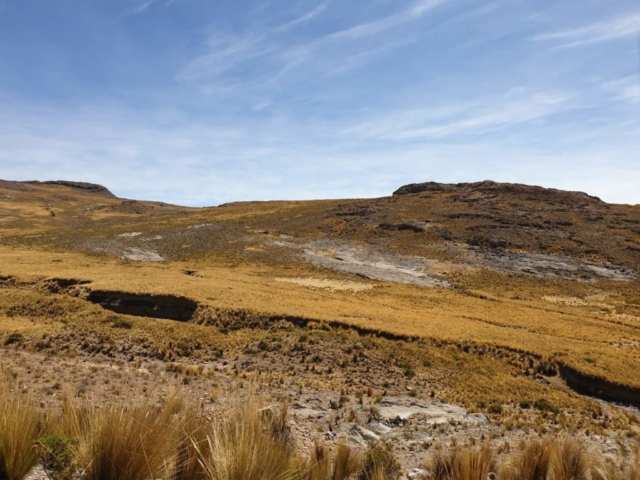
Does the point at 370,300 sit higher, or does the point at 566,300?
the point at 370,300

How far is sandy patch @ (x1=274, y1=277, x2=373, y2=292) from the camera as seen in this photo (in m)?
50.6

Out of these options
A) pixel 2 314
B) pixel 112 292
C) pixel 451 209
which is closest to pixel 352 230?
pixel 451 209

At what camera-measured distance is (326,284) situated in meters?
52.9

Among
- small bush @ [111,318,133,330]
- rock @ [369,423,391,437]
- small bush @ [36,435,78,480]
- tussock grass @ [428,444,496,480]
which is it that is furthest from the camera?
small bush @ [111,318,133,330]

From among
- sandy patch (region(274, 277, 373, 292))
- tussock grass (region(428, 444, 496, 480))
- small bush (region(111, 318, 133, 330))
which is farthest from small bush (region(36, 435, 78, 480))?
sandy patch (region(274, 277, 373, 292))

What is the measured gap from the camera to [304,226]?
97.9m

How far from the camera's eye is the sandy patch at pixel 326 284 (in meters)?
50.6

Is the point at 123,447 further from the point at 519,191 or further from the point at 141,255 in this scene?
the point at 519,191

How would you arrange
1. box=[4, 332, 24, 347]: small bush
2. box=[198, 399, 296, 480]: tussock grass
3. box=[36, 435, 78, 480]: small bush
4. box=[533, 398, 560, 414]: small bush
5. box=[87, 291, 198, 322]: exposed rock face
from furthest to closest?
box=[87, 291, 198, 322]: exposed rock face, box=[4, 332, 24, 347]: small bush, box=[533, 398, 560, 414]: small bush, box=[36, 435, 78, 480]: small bush, box=[198, 399, 296, 480]: tussock grass

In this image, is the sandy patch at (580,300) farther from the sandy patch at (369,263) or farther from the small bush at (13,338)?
the small bush at (13,338)

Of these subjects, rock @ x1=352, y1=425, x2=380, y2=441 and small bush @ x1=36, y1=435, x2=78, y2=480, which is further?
rock @ x1=352, y1=425, x2=380, y2=441

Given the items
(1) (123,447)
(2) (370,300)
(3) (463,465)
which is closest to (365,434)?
(3) (463,465)

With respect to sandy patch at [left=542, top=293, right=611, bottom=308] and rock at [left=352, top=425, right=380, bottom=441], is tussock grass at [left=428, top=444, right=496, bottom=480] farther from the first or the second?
sandy patch at [left=542, top=293, right=611, bottom=308]

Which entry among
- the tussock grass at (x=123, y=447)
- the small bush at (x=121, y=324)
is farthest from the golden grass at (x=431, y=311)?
the tussock grass at (x=123, y=447)
